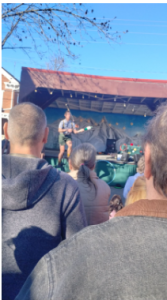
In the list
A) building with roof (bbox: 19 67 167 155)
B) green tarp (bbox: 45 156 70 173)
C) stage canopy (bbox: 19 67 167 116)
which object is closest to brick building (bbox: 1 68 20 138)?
building with roof (bbox: 19 67 167 155)

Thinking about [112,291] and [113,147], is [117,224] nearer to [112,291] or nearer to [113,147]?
[112,291]

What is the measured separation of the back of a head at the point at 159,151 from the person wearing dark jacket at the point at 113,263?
0.10 m

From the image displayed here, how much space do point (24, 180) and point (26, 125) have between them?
14.3 inches

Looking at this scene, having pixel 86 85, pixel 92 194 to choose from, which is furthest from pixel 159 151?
pixel 86 85

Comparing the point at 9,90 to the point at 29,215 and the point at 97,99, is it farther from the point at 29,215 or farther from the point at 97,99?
the point at 29,215

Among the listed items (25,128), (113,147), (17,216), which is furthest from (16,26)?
(113,147)

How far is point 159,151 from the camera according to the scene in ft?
2.13

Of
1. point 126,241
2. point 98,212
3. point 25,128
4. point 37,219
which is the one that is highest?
point 25,128

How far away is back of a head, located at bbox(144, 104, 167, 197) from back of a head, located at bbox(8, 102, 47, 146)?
0.77 meters

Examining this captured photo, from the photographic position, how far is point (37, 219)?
1.09m

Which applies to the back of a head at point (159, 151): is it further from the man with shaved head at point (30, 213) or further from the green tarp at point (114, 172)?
the green tarp at point (114, 172)

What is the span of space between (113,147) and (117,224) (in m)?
12.3

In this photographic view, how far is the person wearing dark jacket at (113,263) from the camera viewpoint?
1.64ft

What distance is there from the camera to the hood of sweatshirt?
1.04 metres
